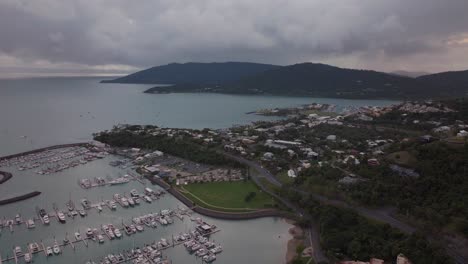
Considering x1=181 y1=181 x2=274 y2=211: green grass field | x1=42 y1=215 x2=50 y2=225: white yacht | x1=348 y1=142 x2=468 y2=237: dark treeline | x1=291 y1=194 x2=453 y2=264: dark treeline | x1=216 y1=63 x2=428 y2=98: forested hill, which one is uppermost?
x1=216 y1=63 x2=428 y2=98: forested hill

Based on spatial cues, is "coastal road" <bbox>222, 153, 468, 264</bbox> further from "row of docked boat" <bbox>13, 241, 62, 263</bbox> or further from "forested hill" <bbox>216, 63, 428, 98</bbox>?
"forested hill" <bbox>216, 63, 428, 98</bbox>

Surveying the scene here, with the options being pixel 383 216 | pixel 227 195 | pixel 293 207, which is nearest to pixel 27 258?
pixel 227 195

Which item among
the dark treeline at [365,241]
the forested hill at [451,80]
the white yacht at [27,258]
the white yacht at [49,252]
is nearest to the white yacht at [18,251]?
the white yacht at [27,258]

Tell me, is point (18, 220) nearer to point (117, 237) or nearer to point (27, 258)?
point (27, 258)

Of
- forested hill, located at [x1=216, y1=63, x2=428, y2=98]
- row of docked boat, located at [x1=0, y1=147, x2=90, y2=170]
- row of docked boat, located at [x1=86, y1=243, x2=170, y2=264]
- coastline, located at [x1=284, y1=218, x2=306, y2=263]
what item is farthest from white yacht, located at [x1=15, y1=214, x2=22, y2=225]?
forested hill, located at [x1=216, y1=63, x2=428, y2=98]

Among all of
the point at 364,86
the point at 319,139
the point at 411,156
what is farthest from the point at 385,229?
the point at 364,86

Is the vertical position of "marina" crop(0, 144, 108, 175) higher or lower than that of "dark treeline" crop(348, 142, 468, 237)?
lower

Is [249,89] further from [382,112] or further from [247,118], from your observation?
[382,112]

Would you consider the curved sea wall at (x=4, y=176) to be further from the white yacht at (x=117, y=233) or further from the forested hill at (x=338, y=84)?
the forested hill at (x=338, y=84)
